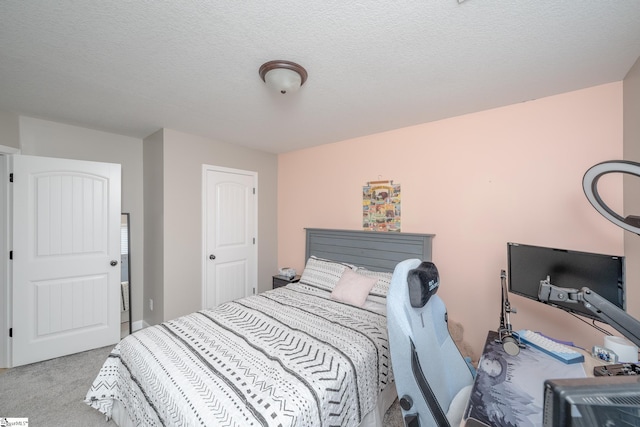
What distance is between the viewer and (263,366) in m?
1.40

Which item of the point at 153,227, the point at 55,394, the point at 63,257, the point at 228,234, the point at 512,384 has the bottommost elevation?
the point at 55,394

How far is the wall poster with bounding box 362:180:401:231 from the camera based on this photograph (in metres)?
2.80

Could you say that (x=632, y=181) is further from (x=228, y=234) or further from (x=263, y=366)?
(x=228, y=234)

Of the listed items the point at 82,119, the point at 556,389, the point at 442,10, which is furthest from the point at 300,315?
the point at 82,119

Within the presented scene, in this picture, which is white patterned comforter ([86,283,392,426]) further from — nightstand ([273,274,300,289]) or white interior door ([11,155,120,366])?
white interior door ([11,155,120,366])

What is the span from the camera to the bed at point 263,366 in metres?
1.16

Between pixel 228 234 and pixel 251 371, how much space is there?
2.32 m

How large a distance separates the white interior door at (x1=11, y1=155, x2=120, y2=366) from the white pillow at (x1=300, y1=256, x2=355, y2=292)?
2.20 m

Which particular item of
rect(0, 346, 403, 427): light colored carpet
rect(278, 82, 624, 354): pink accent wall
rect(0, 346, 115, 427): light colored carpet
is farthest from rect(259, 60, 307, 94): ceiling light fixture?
rect(0, 346, 115, 427): light colored carpet

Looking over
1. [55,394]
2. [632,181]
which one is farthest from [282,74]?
[55,394]

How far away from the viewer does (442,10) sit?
1.15 m

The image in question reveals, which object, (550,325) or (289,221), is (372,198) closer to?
(289,221)

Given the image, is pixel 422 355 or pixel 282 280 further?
pixel 282 280

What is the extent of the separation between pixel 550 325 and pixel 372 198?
6.21 ft
